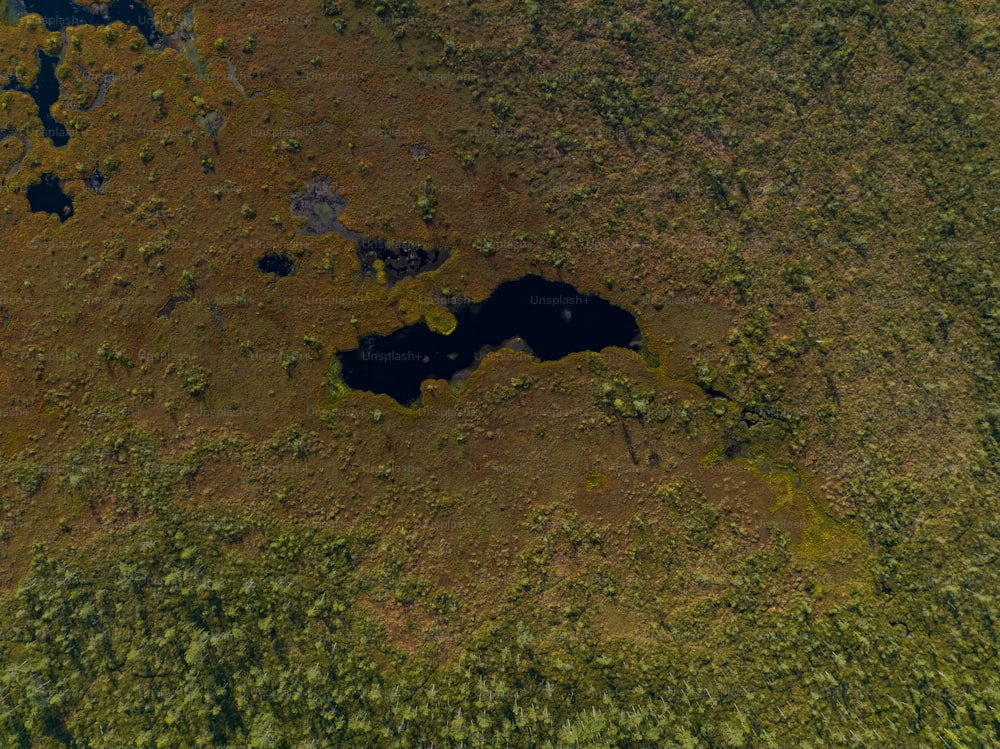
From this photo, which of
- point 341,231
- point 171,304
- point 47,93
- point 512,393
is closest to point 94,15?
point 47,93

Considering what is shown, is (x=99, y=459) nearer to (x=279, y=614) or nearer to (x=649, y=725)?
(x=279, y=614)

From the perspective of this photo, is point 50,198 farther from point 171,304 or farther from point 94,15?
point 94,15

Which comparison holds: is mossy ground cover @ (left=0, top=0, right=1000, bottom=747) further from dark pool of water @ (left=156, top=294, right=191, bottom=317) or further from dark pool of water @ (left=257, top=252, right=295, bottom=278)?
dark pool of water @ (left=156, top=294, right=191, bottom=317)

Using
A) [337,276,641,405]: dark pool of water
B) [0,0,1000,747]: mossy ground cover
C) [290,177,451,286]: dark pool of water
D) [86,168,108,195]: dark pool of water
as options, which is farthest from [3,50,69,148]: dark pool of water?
[337,276,641,405]: dark pool of water

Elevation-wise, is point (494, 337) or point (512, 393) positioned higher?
point (494, 337)

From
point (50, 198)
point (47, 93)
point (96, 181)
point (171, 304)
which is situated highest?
point (47, 93)
